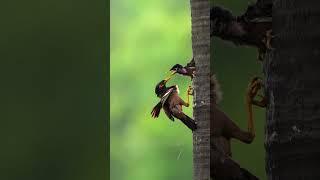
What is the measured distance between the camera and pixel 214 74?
354 centimetres

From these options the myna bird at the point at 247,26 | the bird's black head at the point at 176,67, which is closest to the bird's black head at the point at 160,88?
the bird's black head at the point at 176,67

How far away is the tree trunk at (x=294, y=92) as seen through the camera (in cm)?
322

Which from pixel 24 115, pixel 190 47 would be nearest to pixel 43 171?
pixel 24 115

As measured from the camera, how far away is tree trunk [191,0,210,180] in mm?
3580

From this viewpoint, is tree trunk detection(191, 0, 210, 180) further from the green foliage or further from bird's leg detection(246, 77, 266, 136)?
bird's leg detection(246, 77, 266, 136)

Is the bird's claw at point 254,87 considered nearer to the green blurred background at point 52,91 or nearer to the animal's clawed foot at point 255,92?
the animal's clawed foot at point 255,92

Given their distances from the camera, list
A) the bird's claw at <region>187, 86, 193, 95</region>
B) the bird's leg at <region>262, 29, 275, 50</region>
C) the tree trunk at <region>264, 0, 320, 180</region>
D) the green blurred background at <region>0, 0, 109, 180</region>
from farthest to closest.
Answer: the bird's claw at <region>187, 86, 193, 95</region> → the green blurred background at <region>0, 0, 109, 180</region> → the bird's leg at <region>262, 29, 275, 50</region> → the tree trunk at <region>264, 0, 320, 180</region>

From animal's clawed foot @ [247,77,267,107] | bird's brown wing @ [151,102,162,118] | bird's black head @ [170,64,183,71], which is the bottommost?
bird's brown wing @ [151,102,162,118]

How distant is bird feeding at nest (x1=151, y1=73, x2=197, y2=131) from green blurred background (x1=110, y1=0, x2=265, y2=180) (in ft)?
0.11

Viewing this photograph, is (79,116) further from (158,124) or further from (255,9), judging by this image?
(255,9)

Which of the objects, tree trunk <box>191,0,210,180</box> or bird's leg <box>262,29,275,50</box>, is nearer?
bird's leg <box>262,29,275,50</box>

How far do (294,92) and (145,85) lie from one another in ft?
3.35

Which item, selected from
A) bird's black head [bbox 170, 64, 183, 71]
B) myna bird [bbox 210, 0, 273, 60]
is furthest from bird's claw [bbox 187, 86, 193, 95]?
myna bird [bbox 210, 0, 273, 60]

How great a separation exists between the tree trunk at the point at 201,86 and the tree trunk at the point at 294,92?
16.5 inches
